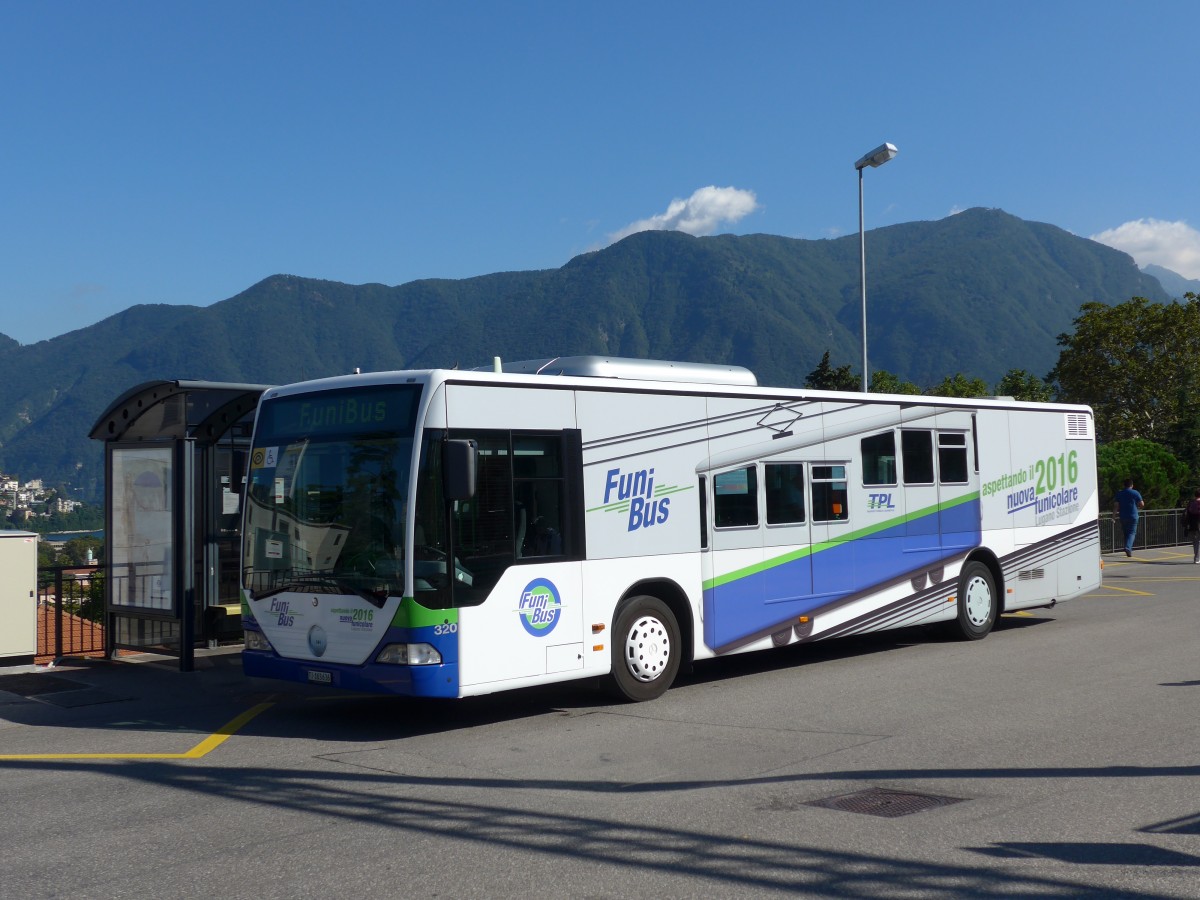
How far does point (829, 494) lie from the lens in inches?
507

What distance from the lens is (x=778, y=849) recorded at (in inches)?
240

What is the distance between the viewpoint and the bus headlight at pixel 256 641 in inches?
406

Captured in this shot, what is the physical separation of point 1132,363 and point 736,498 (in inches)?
1868

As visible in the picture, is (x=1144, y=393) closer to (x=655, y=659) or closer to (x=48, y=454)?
(x=655, y=659)

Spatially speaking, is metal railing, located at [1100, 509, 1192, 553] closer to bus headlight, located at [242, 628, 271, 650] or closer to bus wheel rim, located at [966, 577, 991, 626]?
bus wheel rim, located at [966, 577, 991, 626]

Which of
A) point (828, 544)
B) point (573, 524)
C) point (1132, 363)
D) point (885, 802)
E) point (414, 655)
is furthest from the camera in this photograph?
point (1132, 363)

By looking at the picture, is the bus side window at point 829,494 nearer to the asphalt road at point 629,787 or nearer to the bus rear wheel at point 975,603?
the asphalt road at point 629,787

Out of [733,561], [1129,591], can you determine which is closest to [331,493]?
[733,561]

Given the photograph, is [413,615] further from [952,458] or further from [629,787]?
[952,458]

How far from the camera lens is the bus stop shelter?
13.3m

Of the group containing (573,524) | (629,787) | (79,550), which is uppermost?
(573,524)

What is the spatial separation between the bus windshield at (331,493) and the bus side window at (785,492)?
4.27 metres

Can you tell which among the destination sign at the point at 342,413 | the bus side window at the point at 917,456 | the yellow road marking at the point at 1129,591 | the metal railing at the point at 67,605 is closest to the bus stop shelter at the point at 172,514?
the metal railing at the point at 67,605

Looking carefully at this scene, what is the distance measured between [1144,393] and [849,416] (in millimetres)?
45024
